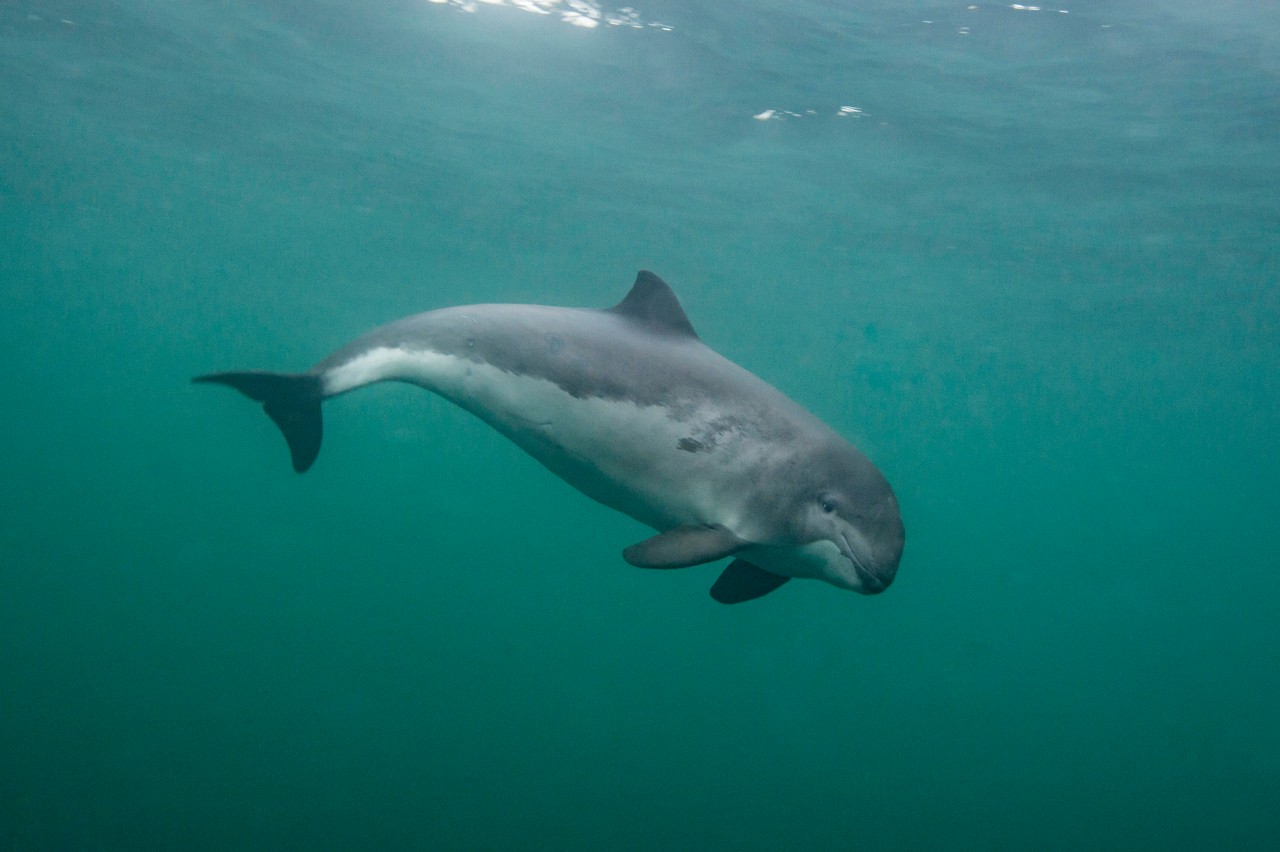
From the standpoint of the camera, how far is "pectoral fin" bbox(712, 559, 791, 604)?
5.27 m

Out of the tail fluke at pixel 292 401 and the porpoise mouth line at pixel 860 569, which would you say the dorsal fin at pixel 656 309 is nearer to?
the porpoise mouth line at pixel 860 569

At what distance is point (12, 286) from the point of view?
6800 centimetres

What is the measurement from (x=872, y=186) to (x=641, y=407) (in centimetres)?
1755

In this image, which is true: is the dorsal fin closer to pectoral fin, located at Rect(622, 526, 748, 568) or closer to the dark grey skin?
the dark grey skin

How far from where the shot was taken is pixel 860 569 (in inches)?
170

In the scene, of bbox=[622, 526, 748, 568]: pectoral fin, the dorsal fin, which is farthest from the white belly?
the dorsal fin

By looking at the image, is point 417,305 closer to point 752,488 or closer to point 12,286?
point 12,286

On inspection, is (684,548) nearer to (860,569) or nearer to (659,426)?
(659,426)

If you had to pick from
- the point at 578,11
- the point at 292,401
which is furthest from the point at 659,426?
the point at 578,11

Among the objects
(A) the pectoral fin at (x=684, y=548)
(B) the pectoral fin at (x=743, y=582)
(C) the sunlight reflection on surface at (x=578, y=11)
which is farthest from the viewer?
(C) the sunlight reflection on surface at (x=578, y=11)

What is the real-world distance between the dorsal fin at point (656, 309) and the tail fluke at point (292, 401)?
7.65ft

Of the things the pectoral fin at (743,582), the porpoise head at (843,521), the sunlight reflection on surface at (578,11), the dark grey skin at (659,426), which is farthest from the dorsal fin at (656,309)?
the sunlight reflection on surface at (578,11)

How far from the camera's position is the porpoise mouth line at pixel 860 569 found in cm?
429

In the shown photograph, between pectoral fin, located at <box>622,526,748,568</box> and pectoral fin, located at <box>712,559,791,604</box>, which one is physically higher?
pectoral fin, located at <box>622,526,748,568</box>
